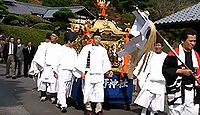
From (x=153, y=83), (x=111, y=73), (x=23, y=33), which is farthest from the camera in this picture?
(x=23, y=33)

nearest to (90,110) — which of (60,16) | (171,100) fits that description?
→ (171,100)

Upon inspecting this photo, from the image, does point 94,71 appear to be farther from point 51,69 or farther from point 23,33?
point 23,33

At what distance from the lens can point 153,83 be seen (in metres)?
7.34

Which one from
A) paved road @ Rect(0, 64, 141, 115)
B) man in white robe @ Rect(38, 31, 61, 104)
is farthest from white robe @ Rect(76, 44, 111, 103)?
man in white robe @ Rect(38, 31, 61, 104)

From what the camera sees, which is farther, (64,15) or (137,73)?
(64,15)

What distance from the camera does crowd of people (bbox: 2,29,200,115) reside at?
507cm

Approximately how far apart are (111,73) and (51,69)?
2.09 m

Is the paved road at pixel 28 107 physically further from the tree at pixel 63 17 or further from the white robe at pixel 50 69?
the tree at pixel 63 17

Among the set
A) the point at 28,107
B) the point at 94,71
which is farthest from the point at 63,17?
the point at 94,71

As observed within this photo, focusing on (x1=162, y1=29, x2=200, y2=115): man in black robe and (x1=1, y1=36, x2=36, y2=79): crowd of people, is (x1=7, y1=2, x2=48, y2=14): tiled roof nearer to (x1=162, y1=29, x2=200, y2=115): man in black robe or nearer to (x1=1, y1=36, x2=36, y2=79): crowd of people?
(x1=1, y1=36, x2=36, y2=79): crowd of people

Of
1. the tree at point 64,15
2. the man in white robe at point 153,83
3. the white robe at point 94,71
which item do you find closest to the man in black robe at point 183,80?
the man in white robe at point 153,83

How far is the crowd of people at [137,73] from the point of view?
5.07 m

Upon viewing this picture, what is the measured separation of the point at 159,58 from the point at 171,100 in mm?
2238

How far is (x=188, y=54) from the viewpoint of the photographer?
5.16m
